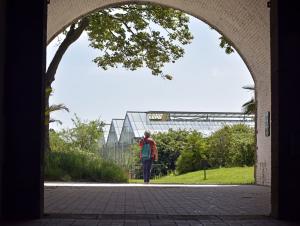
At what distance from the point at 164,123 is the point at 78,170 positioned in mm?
17260

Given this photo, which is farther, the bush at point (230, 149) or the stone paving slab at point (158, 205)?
the bush at point (230, 149)

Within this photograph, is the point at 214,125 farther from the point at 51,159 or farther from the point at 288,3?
the point at 288,3

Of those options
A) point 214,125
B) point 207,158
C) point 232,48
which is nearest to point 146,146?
point 232,48

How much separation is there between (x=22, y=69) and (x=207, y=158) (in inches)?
878

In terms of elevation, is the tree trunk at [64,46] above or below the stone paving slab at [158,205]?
above

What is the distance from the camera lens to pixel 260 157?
61.9 feet

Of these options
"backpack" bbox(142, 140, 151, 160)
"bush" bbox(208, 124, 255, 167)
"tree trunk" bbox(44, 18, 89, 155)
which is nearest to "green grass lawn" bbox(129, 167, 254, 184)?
"backpack" bbox(142, 140, 151, 160)

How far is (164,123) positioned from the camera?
38531mm

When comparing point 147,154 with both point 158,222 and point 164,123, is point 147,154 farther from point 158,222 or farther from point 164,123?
point 164,123

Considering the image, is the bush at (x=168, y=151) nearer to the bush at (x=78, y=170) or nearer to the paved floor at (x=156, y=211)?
the bush at (x=78, y=170)

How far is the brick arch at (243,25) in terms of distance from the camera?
1678 centimetres

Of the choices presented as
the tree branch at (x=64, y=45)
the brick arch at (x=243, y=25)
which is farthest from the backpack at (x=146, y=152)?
the tree branch at (x=64, y=45)

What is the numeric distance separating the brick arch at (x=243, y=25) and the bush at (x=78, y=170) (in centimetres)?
467

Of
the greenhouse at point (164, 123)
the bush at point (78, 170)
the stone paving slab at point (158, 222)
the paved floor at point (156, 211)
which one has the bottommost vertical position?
the stone paving slab at point (158, 222)
